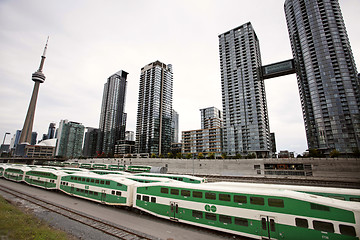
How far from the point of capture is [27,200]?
24.9m

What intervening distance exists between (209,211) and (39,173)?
36151 mm

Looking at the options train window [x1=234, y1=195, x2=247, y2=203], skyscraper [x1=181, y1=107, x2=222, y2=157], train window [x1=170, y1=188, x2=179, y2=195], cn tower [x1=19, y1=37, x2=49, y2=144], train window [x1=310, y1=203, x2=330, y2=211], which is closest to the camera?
train window [x1=310, y1=203, x2=330, y2=211]

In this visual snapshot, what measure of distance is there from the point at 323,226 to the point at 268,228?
Answer: 3.23m

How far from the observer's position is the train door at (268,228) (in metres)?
11.9

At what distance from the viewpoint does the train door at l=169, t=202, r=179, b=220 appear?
16.3 m

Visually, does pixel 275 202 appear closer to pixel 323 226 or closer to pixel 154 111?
pixel 323 226

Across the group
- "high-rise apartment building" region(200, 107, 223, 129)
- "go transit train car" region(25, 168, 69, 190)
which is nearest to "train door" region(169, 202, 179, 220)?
"go transit train car" region(25, 168, 69, 190)

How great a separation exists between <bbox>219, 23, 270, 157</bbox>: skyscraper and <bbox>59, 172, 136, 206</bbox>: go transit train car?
91333mm

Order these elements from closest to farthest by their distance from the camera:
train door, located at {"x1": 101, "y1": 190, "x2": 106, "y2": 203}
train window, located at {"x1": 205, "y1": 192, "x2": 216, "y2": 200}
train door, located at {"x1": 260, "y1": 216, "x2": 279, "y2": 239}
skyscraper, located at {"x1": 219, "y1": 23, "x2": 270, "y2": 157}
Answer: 1. train door, located at {"x1": 260, "y1": 216, "x2": 279, "y2": 239}
2. train window, located at {"x1": 205, "y1": 192, "x2": 216, "y2": 200}
3. train door, located at {"x1": 101, "y1": 190, "x2": 106, "y2": 203}
4. skyscraper, located at {"x1": 219, "y1": 23, "x2": 270, "y2": 157}

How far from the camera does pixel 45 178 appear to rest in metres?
32.1

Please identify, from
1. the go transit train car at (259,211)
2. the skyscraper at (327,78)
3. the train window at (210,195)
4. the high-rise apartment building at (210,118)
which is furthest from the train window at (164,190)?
the high-rise apartment building at (210,118)

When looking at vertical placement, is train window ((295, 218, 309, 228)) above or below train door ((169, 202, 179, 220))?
above

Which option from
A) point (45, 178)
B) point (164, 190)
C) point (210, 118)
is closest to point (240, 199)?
point (164, 190)

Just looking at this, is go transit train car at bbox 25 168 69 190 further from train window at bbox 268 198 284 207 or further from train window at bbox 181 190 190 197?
train window at bbox 268 198 284 207
